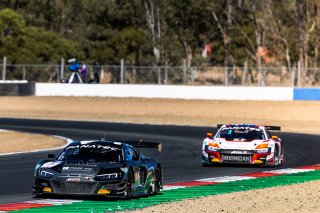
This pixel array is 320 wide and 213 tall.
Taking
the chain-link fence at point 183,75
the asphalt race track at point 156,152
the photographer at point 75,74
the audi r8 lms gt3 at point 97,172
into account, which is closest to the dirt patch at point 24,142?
the asphalt race track at point 156,152

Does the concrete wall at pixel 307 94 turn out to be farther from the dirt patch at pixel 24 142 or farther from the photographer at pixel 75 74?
the dirt patch at pixel 24 142

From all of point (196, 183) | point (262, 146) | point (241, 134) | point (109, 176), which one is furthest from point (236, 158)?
point (109, 176)

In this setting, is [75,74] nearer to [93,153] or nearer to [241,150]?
[241,150]

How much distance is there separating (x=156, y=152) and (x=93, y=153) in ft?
43.4

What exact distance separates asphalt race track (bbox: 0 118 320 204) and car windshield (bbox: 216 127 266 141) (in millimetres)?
780

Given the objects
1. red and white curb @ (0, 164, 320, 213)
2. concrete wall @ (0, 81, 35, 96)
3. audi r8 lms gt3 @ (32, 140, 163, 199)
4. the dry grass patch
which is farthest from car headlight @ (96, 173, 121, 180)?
concrete wall @ (0, 81, 35, 96)

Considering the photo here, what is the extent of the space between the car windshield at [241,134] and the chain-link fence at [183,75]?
2897 cm

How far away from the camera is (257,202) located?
1711cm

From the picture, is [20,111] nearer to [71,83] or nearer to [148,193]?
[71,83]

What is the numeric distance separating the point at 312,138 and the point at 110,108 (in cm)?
1681

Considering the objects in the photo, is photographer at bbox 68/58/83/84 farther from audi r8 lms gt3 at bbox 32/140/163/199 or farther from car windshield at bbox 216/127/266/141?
audi r8 lms gt3 at bbox 32/140/163/199

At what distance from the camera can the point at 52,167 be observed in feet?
55.0

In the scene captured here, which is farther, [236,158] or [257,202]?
[236,158]

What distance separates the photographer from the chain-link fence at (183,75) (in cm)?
5709
